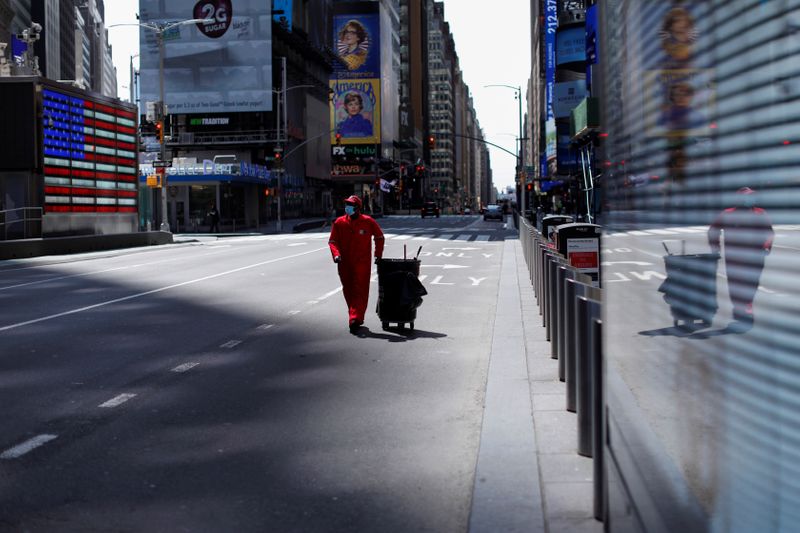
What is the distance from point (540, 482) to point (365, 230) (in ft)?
25.1

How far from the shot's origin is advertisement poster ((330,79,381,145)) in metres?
135

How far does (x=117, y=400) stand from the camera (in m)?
8.06

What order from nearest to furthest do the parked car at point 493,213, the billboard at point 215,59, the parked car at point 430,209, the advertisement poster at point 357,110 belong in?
1. the parked car at point 493,213
2. the billboard at point 215,59
3. the parked car at point 430,209
4. the advertisement poster at point 357,110

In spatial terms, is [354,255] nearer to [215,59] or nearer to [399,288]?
[399,288]

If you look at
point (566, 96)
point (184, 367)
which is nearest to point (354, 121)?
point (566, 96)

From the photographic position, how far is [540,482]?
535 centimetres

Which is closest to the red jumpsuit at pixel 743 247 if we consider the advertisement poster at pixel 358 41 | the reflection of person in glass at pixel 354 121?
the reflection of person in glass at pixel 354 121

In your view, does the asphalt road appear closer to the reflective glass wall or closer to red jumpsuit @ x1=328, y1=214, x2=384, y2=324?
red jumpsuit @ x1=328, y1=214, x2=384, y2=324

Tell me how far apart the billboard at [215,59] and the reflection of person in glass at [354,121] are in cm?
5114

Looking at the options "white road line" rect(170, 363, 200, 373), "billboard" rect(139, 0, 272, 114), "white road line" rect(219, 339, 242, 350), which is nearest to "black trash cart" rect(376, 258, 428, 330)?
"white road line" rect(219, 339, 242, 350)

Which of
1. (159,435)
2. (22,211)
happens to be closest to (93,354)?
(159,435)

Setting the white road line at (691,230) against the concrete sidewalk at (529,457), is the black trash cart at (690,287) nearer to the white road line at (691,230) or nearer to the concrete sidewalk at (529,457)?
the white road line at (691,230)

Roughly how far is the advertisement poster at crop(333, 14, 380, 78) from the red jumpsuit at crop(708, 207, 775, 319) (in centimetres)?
14397

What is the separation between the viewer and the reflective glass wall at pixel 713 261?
1524mm
